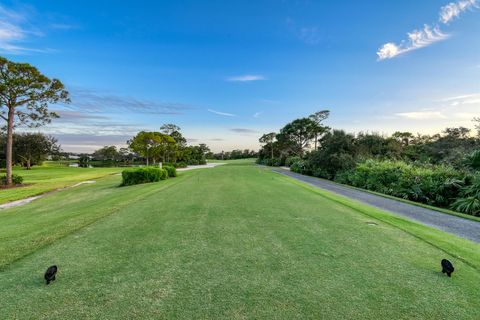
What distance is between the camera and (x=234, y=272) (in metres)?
2.41

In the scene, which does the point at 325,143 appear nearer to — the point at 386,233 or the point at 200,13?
the point at 200,13

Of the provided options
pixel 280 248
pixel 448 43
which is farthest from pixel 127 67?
pixel 448 43

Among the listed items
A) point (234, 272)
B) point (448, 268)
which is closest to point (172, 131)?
point (234, 272)

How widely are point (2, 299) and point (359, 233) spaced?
4.62m

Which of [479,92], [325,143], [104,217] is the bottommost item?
[104,217]

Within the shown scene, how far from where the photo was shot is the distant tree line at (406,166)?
8.12 metres

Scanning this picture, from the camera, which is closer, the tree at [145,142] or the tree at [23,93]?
the tree at [23,93]

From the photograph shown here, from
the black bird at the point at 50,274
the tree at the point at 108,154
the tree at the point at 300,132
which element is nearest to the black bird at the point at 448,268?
the black bird at the point at 50,274

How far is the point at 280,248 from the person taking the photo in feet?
10.2

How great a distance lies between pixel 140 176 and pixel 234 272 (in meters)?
12.7

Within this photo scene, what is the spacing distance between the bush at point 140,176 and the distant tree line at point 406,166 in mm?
12905

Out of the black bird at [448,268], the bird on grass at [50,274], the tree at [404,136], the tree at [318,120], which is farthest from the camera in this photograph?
the tree at [318,120]

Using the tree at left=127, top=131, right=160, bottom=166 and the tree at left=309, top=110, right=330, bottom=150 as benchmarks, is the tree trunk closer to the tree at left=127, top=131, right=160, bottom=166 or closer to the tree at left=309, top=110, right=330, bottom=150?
the tree at left=127, top=131, right=160, bottom=166

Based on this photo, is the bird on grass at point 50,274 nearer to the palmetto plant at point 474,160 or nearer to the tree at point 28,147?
A: the palmetto plant at point 474,160
